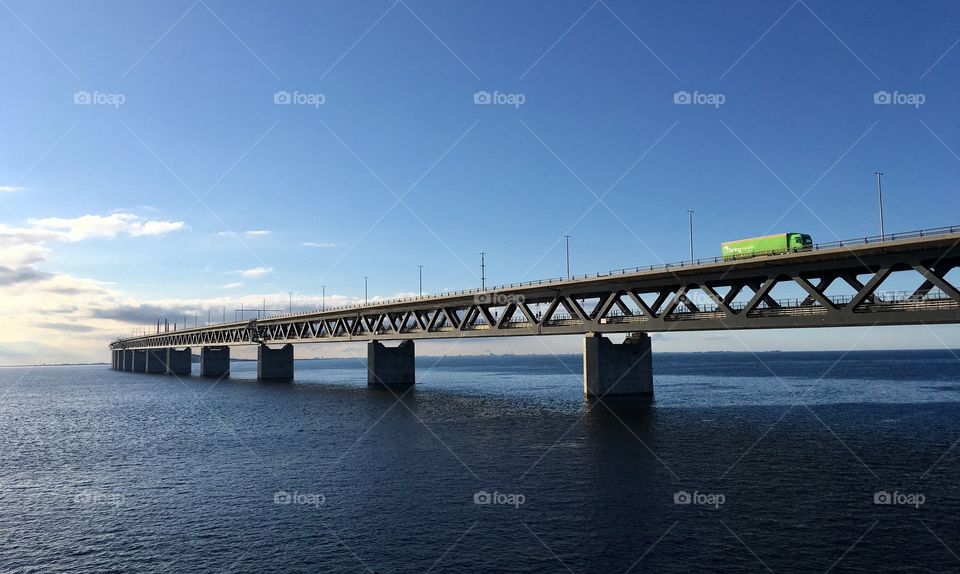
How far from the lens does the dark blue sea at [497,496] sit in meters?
22.1

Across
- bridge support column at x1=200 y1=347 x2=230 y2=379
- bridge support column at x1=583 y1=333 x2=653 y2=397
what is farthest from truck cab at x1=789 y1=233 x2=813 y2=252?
bridge support column at x1=200 y1=347 x2=230 y2=379

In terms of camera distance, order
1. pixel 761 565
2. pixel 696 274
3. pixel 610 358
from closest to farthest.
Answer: pixel 761 565, pixel 696 274, pixel 610 358

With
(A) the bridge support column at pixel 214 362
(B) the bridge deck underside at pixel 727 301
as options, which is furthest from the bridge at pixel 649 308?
(A) the bridge support column at pixel 214 362

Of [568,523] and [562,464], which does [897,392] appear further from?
[568,523]

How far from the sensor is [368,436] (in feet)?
165

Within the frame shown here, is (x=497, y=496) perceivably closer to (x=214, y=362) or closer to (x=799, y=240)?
(x=799, y=240)

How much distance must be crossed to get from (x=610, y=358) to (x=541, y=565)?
53755 mm

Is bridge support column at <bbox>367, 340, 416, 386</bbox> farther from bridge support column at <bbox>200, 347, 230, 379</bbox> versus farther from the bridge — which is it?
bridge support column at <bbox>200, 347, 230, 379</bbox>

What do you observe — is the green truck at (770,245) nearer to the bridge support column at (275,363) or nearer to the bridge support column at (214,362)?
the bridge support column at (275,363)

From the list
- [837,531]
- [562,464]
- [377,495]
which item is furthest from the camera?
[562,464]

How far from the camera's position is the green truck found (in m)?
50.2

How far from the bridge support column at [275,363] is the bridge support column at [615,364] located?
310ft

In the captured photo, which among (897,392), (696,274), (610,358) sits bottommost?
(897,392)

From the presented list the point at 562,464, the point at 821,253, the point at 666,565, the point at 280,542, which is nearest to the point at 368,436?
the point at 562,464
